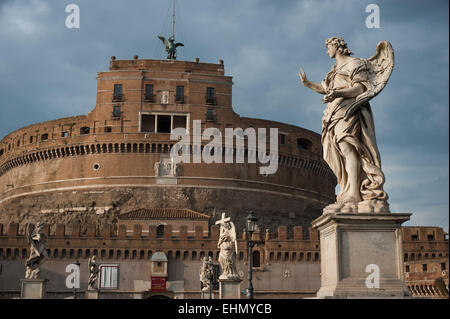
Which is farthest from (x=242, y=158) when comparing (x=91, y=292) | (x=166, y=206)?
(x=91, y=292)

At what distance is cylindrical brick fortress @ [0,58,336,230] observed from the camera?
5034cm

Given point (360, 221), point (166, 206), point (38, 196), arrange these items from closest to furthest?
point (360, 221) → point (166, 206) → point (38, 196)

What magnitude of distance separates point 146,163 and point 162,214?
19.6ft

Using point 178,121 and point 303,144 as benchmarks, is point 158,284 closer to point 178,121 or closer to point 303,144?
point 178,121

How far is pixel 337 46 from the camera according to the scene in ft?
20.0

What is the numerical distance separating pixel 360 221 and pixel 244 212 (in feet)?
151

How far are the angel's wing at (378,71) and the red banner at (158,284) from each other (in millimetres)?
37231

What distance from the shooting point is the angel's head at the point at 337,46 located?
6090 mm

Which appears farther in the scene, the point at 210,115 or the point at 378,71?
the point at 210,115

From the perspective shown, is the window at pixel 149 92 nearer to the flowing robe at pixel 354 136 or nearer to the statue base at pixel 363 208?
the flowing robe at pixel 354 136

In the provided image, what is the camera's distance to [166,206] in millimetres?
49406

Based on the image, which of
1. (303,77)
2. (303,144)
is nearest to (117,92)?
(303,144)
